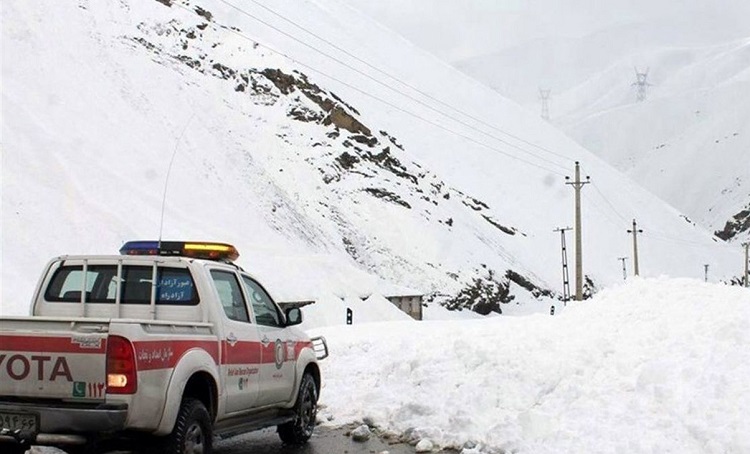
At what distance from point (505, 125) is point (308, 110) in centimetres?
5122

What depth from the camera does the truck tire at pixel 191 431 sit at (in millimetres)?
6246

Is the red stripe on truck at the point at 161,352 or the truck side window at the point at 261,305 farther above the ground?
the truck side window at the point at 261,305

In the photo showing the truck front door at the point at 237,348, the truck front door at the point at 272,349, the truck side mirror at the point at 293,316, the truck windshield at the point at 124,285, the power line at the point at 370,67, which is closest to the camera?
the truck front door at the point at 237,348

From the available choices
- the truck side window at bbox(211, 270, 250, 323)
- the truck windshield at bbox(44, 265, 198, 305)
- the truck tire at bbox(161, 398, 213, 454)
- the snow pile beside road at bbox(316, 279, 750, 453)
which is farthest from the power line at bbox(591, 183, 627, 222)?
the truck tire at bbox(161, 398, 213, 454)

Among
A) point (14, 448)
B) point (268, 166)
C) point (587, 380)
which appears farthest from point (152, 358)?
point (268, 166)

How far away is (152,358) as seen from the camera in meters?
6.06

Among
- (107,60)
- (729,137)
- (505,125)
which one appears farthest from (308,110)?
(729,137)

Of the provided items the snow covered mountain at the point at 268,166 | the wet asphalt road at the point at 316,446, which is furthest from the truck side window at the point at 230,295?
the snow covered mountain at the point at 268,166

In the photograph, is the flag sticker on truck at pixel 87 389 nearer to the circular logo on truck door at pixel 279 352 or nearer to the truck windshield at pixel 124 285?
the truck windshield at pixel 124 285

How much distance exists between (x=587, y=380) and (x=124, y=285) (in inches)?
217

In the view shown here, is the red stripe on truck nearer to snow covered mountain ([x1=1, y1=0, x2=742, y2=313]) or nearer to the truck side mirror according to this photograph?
the truck side mirror

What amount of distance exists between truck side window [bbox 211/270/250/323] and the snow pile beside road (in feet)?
8.77

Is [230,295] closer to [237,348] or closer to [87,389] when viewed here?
[237,348]

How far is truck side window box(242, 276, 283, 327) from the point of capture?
841 centimetres
